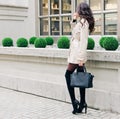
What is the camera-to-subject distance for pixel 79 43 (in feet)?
22.2

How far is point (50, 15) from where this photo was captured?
12547mm

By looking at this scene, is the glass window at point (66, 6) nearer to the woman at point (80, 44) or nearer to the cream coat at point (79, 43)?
the woman at point (80, 44)

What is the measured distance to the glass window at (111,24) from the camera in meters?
10.3

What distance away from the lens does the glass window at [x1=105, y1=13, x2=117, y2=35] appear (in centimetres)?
1033

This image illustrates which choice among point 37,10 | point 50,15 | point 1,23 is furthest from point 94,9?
point 1,23

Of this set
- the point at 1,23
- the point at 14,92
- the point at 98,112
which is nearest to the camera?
the point at 98,112

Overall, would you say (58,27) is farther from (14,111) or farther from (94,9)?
(14,111)

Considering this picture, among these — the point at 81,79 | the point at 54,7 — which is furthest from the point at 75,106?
the point at 54,7

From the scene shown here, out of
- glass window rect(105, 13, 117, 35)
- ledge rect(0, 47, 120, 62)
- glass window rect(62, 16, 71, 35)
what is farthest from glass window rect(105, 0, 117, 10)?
ledge rect(0, 47, 120, 62)

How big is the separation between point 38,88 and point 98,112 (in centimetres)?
238

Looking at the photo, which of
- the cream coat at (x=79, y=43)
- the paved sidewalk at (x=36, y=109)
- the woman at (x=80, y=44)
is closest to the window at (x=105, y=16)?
the paved sidewalk at (x=36, y=109)

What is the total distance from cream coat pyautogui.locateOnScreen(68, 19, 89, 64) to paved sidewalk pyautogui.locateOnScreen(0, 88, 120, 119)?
1124 mm

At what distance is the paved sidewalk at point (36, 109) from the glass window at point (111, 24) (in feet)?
10.4

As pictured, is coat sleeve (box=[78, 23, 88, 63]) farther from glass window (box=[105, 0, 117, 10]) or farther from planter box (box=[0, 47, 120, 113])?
glass window (box=[105, 0, 117, 10])
